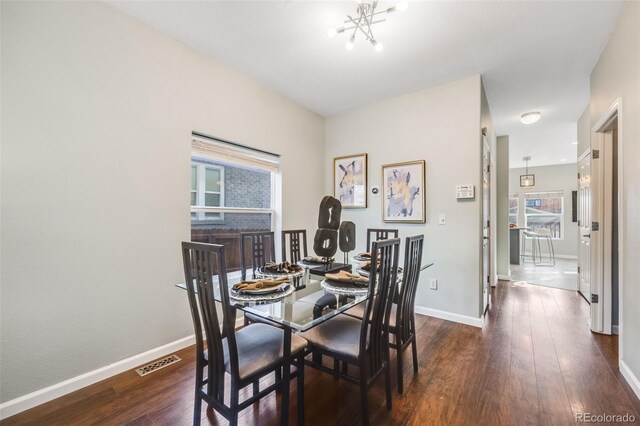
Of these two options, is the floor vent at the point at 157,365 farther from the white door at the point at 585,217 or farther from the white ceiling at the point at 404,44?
the white door at the point at 585,217

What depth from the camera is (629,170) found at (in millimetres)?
1928

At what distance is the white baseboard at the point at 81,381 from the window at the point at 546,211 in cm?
904

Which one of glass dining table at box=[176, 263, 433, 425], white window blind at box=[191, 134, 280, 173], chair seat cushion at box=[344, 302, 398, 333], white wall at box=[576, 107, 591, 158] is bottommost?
chair seat cushion at box=[344, 302, 398, 333]

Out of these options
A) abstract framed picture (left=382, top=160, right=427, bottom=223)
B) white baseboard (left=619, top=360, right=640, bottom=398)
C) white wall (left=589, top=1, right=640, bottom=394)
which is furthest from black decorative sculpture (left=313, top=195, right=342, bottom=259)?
white baseboard (left=619, top=360, right=640, bottom=398)

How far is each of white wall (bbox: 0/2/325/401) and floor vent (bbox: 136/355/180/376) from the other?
5.5 inches

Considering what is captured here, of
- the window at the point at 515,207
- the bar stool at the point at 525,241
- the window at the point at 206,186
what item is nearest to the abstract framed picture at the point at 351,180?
the window at the point at 206,186

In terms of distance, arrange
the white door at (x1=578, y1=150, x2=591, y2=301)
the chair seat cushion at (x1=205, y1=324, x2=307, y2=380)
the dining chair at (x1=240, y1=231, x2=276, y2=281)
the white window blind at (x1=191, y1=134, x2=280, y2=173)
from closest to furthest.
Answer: the chair seat cushion at (x1=205, y1=324, x2=307, y2=380)
the dining chair at (x1=240, y1=231, x2=276, y2=281)
the white window blind at (x1=191, y1=134, x2=280, y2=173)
the white door at (x1=578, y1=150, x2=591, y2=301)

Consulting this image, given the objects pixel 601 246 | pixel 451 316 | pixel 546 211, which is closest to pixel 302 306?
pixel 451 316

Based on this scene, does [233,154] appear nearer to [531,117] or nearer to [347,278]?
[347,278]

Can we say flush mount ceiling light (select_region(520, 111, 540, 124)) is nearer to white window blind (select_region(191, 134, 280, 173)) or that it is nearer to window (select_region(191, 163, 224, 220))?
white window blind (select_region(191, 134, 280, 173))

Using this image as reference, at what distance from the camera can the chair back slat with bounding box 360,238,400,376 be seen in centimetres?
149

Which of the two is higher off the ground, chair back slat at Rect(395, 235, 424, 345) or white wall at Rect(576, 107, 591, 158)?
white wall at Rect(576, 107, 591, 158)

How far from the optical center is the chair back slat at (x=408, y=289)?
186 cm

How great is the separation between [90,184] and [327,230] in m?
1.74
